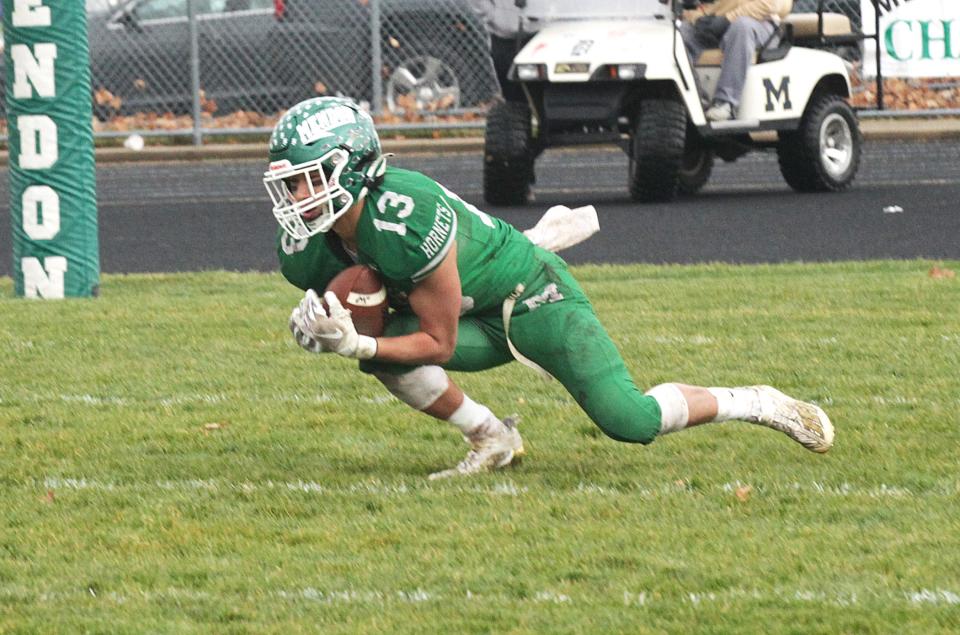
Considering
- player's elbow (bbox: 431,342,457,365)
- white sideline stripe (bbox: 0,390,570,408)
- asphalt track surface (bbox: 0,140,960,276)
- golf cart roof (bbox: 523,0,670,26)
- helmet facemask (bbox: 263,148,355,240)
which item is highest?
helmet facemask (bbox: 263,148,355,240)

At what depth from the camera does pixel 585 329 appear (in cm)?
536

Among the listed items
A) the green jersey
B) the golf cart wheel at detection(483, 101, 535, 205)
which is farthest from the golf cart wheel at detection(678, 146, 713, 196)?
the green jersey

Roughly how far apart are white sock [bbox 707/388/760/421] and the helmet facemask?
126cm

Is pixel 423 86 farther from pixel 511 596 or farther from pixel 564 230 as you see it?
pixel 511 596

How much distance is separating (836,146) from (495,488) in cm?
978

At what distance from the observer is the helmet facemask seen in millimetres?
4969

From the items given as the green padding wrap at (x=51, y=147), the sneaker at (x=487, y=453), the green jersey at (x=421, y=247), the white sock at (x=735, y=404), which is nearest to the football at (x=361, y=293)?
the green jersey at (x=421, y=247)

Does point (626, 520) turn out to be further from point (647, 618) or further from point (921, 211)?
point (921, 211)

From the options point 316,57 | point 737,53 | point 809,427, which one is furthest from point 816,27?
point 809,427

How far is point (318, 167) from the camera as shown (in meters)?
4.96

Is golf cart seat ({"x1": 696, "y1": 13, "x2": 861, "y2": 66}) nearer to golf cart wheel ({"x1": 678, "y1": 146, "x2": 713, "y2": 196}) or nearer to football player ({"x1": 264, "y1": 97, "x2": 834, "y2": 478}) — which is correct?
golf cart wheel ({"x1": 678, "y1": 146, "x2": 713, "y2": 196})

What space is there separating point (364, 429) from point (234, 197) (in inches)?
376

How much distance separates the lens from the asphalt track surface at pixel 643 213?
37.8ft

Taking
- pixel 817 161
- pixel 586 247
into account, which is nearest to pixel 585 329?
pixel 586 247
